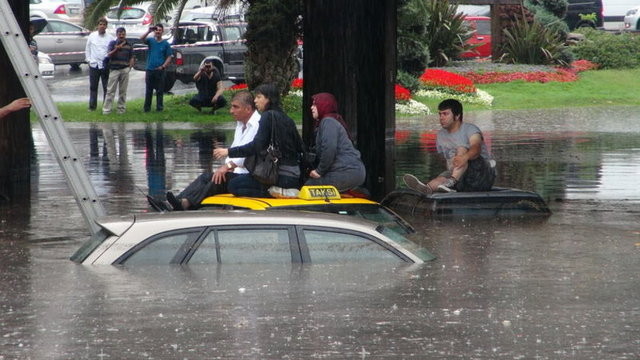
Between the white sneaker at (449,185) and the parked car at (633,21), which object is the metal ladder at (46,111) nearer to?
the white sneaker at (449,185)

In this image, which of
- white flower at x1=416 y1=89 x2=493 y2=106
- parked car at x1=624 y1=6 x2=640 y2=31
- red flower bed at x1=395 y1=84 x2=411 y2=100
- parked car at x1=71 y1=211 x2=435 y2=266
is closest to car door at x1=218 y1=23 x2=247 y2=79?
white flower at x1=416 y1=89 x2=493 y2=106

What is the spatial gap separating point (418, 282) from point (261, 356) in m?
2.34

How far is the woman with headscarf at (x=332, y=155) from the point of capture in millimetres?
13719

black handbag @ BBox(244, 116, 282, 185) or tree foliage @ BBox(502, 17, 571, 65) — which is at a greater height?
black handbag @ BBox(244, 116, 282, 185)

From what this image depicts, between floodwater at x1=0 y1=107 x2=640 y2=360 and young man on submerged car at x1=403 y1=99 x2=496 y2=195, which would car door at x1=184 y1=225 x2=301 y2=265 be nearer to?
floodwater at x1=0 y1=107 x2=640 y2=360

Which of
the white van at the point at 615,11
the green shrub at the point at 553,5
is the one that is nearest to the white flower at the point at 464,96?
the green shrub at the point at 553,5

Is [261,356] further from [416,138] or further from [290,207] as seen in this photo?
[416,138]

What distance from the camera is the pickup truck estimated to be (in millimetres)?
37188

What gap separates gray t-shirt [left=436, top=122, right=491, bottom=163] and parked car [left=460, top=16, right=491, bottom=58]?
2925 centimetres

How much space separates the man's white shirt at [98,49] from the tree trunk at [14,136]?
40.6ft

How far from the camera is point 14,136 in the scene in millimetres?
17531

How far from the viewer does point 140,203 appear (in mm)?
15992

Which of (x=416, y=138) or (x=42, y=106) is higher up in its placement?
(x=42, y=106)

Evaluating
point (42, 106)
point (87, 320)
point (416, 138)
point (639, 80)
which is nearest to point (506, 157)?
point (416, 138)
